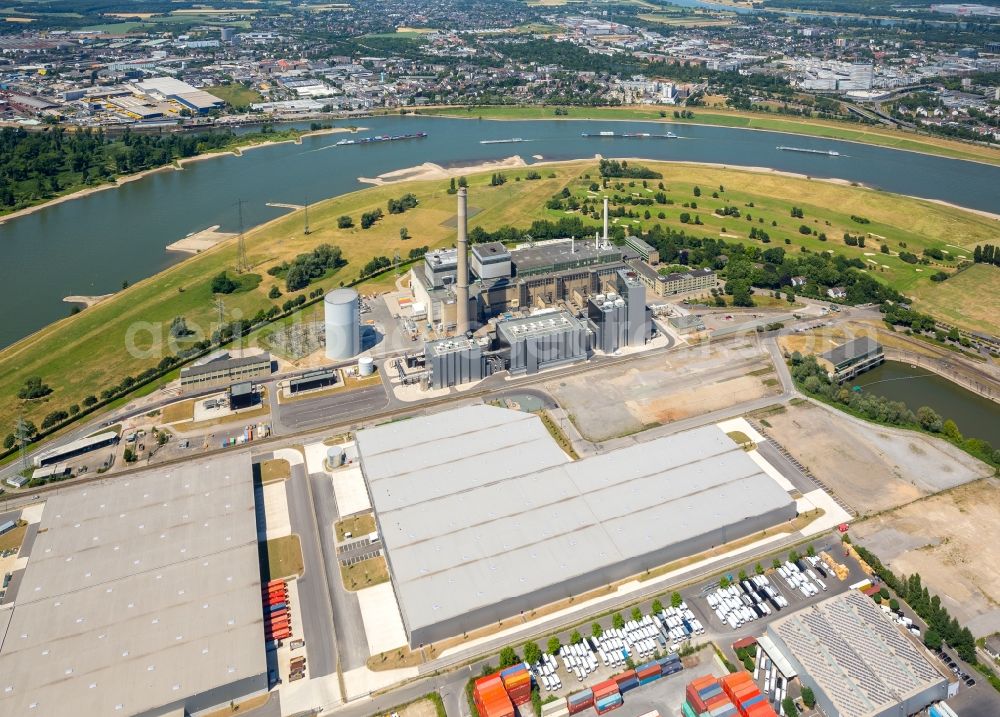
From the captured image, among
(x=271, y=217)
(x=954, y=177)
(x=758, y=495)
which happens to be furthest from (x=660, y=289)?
(x=954, y=177)

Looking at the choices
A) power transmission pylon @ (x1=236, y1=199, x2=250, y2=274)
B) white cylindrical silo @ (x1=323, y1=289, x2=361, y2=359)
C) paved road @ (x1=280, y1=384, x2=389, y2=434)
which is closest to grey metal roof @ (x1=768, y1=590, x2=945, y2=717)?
paved road @ (x1=280, y1=384, x2=389, y2=434)

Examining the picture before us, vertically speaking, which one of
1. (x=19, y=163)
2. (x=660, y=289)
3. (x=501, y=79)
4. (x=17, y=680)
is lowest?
(x=17, y=680)

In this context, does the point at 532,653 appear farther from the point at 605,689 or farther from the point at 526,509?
the point at 526,509

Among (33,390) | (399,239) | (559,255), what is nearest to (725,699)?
(559,255)

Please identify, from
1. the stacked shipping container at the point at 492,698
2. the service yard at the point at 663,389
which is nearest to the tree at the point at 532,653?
the stacked shipping container at the point at 492,698

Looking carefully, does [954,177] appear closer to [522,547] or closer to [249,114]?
[522,547]
